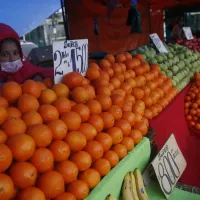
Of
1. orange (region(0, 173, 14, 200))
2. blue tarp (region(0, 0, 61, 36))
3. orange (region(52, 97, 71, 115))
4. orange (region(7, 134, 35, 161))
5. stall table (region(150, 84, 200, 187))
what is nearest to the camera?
orange (region(0, 173, 14, 200))

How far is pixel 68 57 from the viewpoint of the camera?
172 cm

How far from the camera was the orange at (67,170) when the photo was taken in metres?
1.14

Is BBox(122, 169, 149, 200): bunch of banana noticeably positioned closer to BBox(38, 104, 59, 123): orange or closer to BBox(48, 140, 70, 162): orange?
BBox(48, 140, 70, 162): orange

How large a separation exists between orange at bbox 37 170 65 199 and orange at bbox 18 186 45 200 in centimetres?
4

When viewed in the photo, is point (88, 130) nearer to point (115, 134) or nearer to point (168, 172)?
point (115, 134)

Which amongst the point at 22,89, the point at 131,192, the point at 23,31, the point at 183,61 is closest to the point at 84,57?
the point at 22,89

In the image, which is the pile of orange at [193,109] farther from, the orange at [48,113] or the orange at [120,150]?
the orange at [48,113]

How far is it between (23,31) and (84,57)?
3354mm

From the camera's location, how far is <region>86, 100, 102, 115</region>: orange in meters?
1.48

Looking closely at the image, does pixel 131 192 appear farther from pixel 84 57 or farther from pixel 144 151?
pixel 84 57

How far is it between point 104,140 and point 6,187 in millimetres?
575

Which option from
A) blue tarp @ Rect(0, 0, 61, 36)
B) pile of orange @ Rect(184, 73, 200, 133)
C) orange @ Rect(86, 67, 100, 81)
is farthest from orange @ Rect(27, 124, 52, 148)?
blue tarp @ Rect(0, 0, 61, 36)

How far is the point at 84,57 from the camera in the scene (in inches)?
74.6

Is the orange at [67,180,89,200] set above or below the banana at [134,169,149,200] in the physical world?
above
